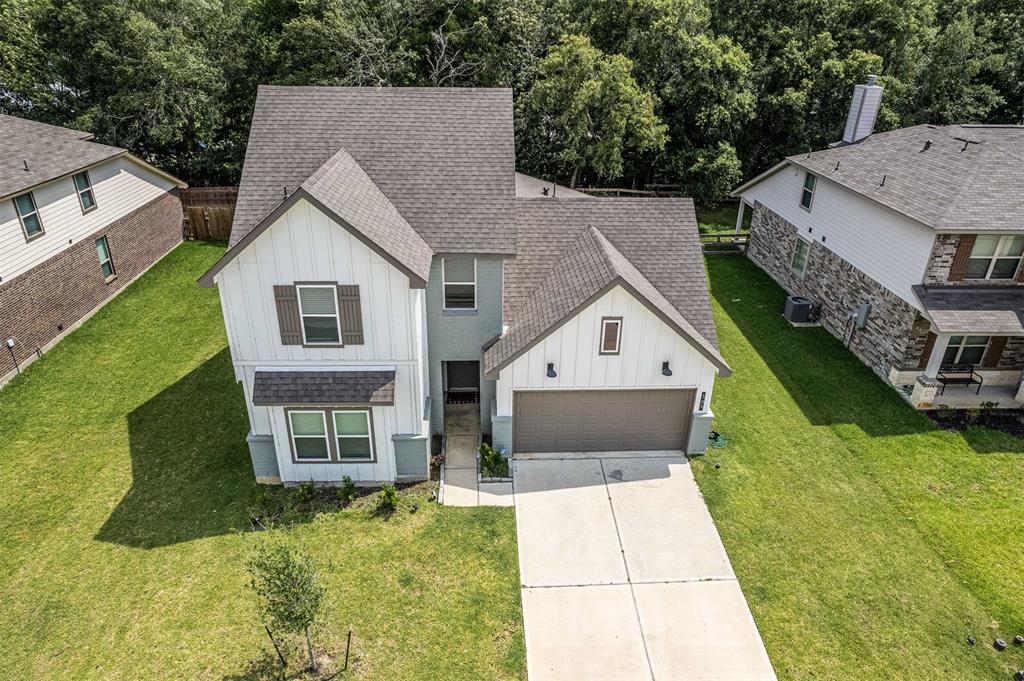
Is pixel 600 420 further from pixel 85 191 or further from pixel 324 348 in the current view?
pixel 85 191

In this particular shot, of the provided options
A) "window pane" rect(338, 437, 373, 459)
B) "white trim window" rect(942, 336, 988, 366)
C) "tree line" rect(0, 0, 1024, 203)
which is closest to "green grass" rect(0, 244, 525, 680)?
"window pane" rect(338, 437, 373, 459)

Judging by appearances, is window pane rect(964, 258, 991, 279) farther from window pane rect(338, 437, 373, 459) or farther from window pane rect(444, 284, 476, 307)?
window pane rect(338, 437, 373, 459)

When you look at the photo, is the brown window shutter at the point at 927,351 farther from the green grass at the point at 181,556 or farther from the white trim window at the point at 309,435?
the white trim window at the point at 309,435

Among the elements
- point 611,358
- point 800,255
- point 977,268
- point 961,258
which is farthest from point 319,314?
point 800,255

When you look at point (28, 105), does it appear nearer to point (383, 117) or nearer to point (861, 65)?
point (383, 117)

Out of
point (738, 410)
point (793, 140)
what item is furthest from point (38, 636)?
point (793, 140)

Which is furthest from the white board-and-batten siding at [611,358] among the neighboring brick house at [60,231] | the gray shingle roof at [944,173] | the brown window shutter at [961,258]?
the neighboring brick house at [60,231]
